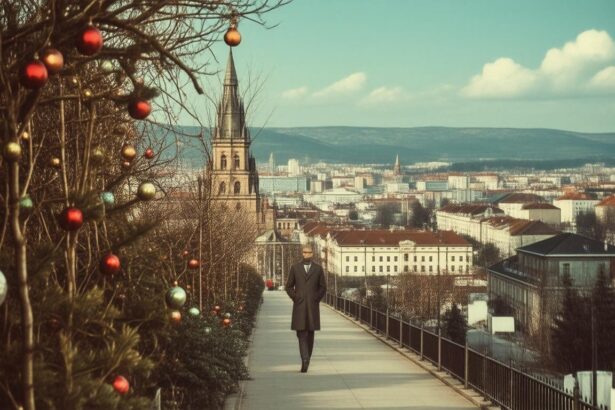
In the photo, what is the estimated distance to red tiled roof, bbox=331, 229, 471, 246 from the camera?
172125 mm

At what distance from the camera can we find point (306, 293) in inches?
551

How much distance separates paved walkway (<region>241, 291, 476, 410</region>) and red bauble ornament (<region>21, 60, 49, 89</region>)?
869 cm

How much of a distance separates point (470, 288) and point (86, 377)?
385ft

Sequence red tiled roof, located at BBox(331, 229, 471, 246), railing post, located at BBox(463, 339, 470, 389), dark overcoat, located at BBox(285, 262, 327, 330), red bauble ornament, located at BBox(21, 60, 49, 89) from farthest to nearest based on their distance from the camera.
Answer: red tiled roof, located at BBox(331, 229, 471, 246), dark overcoat, located at BBox(285, 262, 327, 330), railing post, located at BBox(463, 339, 470, 389), red bauble ornament, located at BBox(21, 60, 49, 89)

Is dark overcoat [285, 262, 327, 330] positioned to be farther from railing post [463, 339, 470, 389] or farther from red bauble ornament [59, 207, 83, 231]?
red bauble ornament [59, 207, 83, 231]

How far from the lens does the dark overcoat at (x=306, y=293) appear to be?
13852 millimetres

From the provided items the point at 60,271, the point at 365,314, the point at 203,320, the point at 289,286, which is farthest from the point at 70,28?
the point at 365,314

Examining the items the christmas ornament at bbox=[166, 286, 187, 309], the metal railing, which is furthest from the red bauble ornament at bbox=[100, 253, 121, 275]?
the metal railing

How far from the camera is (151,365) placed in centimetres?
448

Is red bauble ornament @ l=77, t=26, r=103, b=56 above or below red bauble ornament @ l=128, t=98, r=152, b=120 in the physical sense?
above

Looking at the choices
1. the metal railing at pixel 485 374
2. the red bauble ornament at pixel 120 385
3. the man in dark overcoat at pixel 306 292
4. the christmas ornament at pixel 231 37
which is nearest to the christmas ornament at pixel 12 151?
the red bauble ornament at pixel 120 385

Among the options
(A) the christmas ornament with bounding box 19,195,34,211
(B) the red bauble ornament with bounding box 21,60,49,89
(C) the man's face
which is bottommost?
(C) the man's face

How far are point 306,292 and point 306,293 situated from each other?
1 centimetres

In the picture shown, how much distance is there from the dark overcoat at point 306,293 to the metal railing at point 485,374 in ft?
6.02
